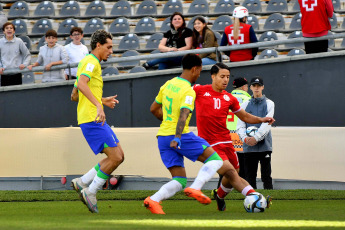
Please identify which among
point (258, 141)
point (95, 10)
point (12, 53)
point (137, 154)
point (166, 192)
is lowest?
point (137, 154)

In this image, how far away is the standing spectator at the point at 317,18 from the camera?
47.3ft

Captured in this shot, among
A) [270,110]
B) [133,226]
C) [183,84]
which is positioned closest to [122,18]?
[270,110]

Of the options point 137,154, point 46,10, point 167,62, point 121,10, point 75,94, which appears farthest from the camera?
point 46,10

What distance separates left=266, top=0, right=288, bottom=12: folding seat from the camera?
19719mm

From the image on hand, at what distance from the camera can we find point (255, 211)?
9.05 meters

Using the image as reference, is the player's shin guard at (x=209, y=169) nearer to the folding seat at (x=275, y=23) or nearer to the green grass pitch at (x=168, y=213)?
the green grass pitch at (x=168, y=213)

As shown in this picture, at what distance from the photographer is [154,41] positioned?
18562mm

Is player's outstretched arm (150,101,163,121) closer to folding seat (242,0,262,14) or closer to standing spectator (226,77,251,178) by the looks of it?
standing spectator (226,77,251,178)

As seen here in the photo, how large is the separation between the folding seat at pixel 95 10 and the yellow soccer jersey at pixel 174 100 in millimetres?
11760

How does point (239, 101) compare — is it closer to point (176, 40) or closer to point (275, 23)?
point (176, 40)

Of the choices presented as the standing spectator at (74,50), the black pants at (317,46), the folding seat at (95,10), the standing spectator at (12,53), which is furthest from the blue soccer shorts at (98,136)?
the folding seat at (95,10)

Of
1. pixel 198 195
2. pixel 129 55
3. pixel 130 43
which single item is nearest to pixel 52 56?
pixel 129 55

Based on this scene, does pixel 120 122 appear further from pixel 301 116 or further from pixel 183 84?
pixel 183 84

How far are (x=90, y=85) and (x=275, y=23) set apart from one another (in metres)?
10.3
